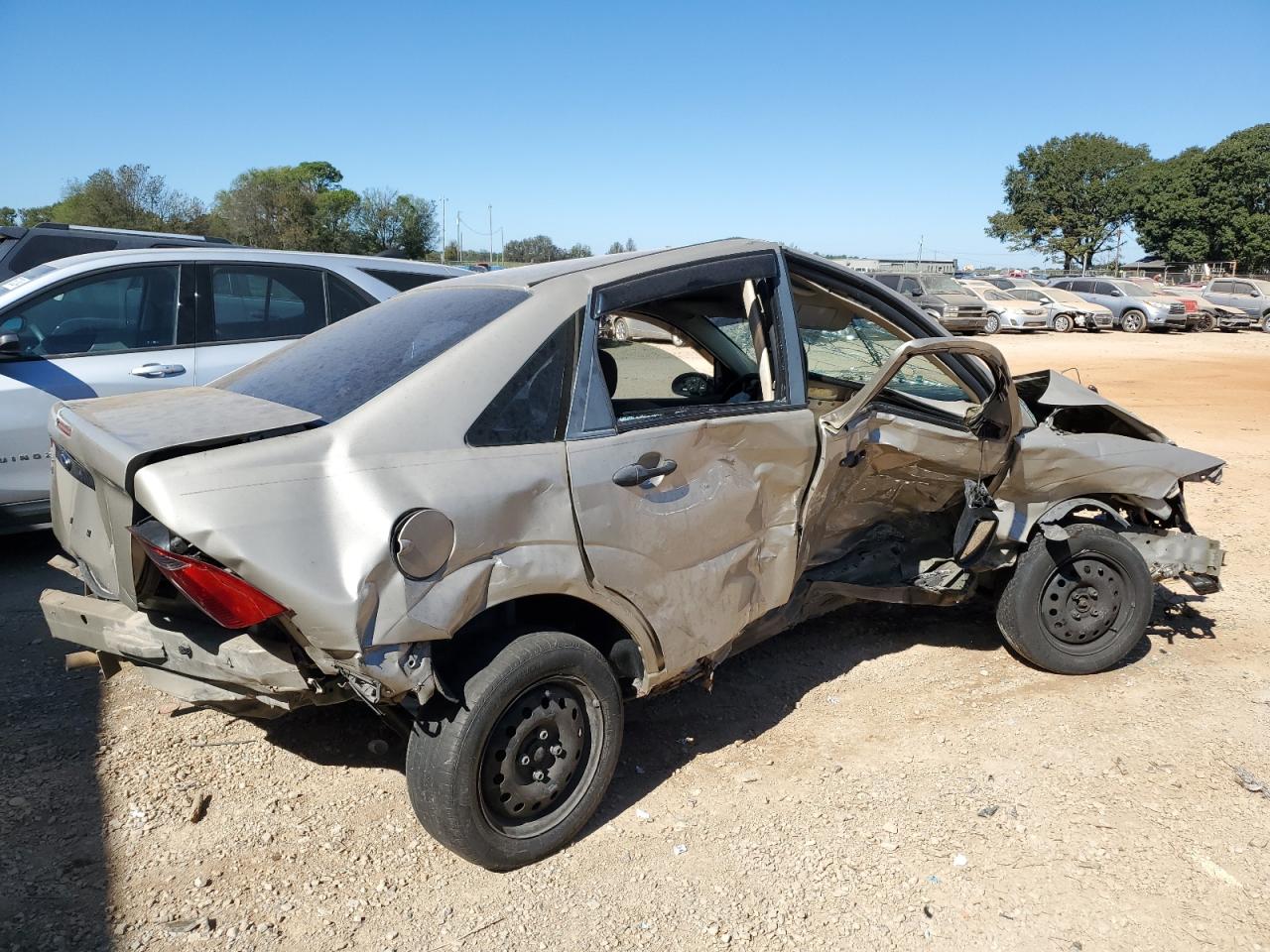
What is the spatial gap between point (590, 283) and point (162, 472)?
1.44 metres

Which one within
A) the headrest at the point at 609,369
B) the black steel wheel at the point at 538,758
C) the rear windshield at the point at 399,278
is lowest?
the black steel wheel at the point at 538,758

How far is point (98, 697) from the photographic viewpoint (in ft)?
12.9

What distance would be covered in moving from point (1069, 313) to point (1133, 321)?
2.38 metres

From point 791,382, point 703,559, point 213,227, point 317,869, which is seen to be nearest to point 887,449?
point 791,382

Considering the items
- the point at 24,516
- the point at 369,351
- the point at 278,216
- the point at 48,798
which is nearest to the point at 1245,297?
the point at 369,351

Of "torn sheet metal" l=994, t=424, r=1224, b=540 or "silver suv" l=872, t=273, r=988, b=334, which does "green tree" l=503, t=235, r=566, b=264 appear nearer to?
"silver suv" l=872, t=273, r=988, b=334

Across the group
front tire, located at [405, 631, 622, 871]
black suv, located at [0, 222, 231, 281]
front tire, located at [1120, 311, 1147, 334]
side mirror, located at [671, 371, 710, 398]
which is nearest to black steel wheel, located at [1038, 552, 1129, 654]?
side mirror, located at [671, 371, 710, 398]

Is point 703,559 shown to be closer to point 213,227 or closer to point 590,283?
point 590,283

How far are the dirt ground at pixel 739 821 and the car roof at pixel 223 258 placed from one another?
2195 millimetres

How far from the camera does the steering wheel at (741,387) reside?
12.5 feet

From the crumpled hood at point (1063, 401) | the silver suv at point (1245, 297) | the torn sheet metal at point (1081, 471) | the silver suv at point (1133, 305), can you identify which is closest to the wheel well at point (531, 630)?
the torn sheet metal at point (1081, 471)

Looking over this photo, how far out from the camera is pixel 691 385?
4.36 meters

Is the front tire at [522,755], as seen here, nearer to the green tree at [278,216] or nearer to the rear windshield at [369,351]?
the rear windshield at [369,351]

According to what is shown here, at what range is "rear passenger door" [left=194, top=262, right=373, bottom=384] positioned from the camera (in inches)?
235
